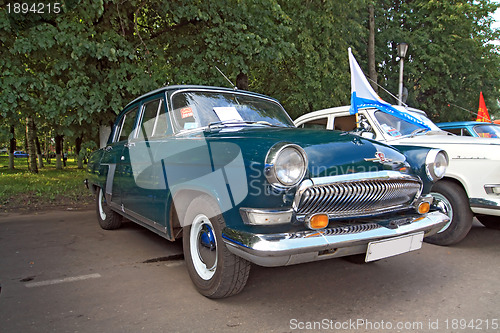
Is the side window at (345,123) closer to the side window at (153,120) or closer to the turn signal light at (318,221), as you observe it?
the side window at (153,120)

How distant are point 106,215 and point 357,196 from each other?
13.2ft

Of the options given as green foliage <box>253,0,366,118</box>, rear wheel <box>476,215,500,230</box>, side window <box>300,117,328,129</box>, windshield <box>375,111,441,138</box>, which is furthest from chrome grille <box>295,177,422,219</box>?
green foliage <box>253,0,366,118</box>

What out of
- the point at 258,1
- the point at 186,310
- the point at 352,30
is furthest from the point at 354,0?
the point at 186,310

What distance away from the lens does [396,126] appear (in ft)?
18.1

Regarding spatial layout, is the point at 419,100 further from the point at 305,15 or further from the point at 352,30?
the point at 305,15

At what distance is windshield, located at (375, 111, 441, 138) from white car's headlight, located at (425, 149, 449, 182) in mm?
1976

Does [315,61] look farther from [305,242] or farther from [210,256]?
[305,242]

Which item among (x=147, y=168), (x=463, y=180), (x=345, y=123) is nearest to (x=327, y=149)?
(x=147, y=168)

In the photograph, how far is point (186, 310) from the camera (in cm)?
280

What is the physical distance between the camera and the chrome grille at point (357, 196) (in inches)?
100

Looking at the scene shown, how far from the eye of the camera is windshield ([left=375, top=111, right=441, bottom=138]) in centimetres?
542

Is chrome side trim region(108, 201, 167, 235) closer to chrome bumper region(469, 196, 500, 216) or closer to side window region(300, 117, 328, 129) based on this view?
side window region(300, 117, 328, 129)

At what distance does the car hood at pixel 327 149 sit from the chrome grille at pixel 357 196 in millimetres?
107

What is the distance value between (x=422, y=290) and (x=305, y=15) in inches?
405
